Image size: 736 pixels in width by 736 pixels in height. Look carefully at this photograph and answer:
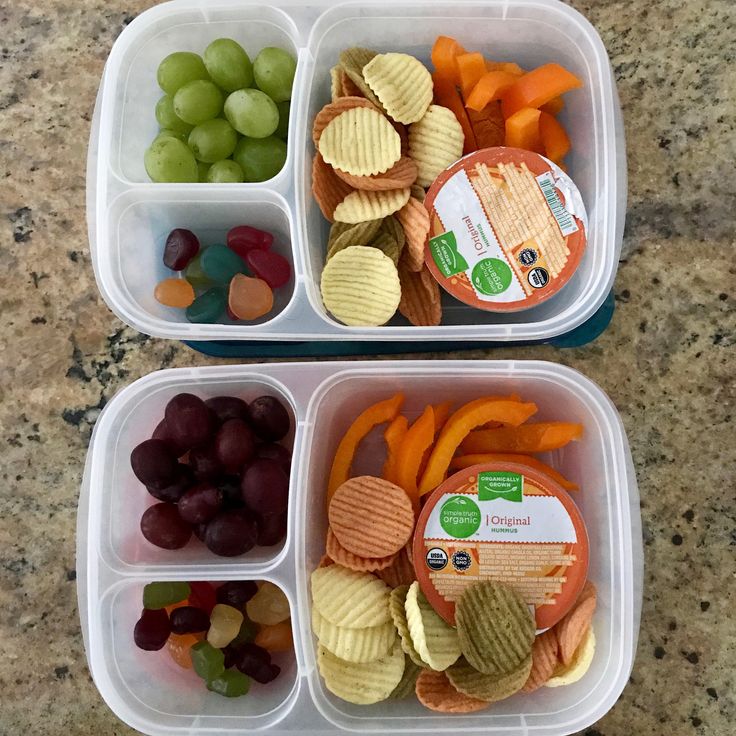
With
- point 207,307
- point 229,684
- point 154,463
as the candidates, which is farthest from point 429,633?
point 207,307

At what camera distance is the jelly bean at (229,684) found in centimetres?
90

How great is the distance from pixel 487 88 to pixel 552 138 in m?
0.12

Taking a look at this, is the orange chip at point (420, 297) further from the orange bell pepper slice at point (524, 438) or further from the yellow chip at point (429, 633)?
the yellow chip at point (429, 633)

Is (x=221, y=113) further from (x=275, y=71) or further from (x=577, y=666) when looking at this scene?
(x=577, y=666)

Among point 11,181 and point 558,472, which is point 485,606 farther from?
point 11,181

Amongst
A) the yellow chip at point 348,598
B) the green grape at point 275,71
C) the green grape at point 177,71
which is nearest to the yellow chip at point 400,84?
the green grape at point 275,71

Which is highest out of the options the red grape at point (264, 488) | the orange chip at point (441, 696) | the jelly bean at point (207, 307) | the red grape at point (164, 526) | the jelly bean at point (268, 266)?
the jelly bean at point (268, 266)

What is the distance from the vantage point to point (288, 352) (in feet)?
3.31

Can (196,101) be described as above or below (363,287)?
above

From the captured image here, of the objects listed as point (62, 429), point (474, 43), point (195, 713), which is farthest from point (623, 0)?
point (195, 713)

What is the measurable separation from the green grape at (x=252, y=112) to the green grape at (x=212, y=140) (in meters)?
0.02

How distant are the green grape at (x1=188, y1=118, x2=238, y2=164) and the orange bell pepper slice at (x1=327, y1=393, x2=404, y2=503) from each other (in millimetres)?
388

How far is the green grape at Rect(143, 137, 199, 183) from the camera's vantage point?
3.10 feet

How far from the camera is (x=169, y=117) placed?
3.23 feet
